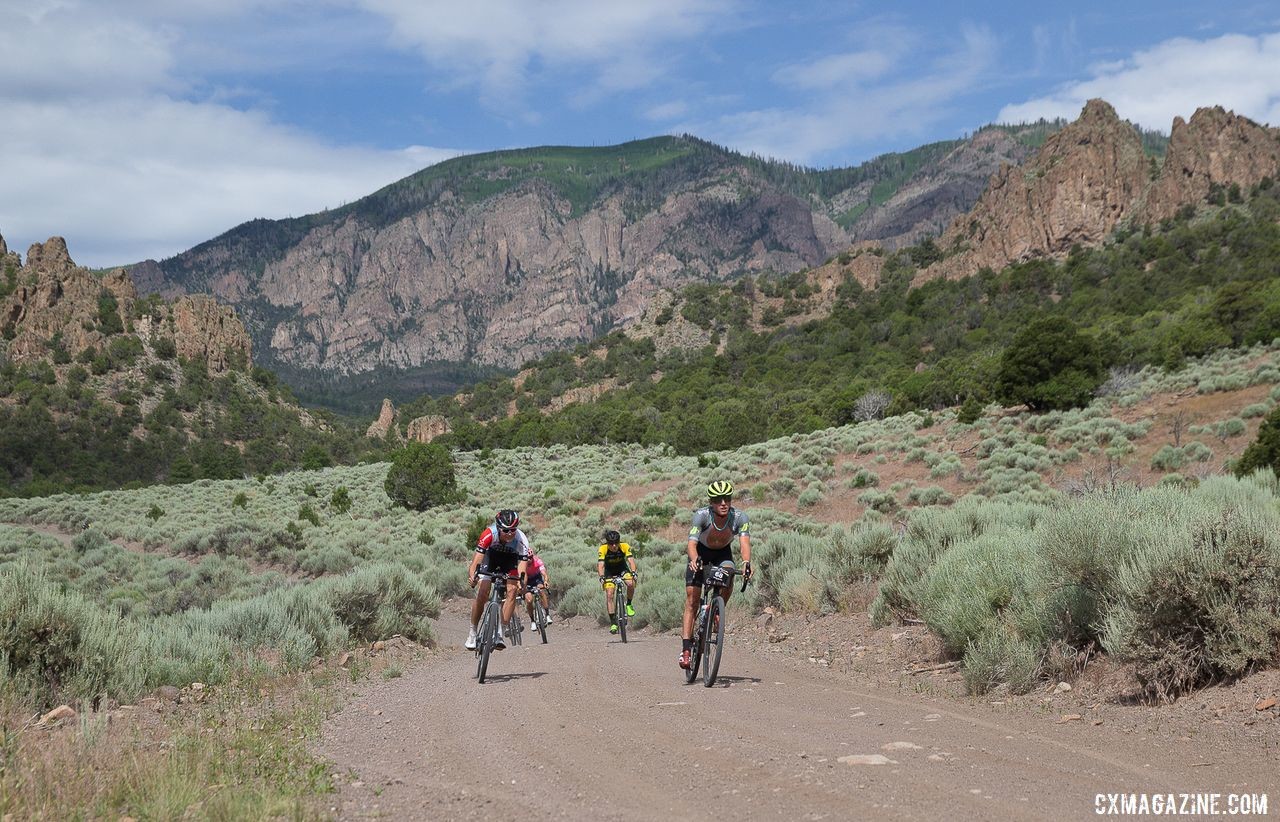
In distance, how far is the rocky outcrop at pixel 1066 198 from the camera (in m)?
107

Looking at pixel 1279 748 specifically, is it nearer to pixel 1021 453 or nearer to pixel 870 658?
pixel 870 658

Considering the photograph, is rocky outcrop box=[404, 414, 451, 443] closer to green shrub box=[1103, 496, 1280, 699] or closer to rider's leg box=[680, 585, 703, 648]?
rider's leg box=[680, 585, 703, 648]

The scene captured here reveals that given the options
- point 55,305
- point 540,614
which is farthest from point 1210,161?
point 55,305

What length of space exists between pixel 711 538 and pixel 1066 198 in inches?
4628

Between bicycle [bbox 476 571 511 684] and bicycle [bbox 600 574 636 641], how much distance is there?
12.8 ft

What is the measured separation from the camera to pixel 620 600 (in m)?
13.4

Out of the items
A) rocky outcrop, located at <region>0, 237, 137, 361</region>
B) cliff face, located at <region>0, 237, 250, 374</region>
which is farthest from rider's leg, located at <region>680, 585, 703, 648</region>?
cliff face, located at <region>0, 237, 250, 374</region>

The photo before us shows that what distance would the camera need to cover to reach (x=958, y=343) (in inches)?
3359

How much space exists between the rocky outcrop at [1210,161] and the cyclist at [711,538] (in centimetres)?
11121

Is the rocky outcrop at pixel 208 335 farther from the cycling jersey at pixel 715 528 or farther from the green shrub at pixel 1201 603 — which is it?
the green shrub at pixel 1201 603

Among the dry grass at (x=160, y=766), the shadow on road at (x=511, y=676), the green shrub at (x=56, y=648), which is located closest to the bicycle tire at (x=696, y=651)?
the shadow on road at (x=511, y=676)

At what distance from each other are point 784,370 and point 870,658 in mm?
87195

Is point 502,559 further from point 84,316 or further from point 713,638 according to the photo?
point 84,316

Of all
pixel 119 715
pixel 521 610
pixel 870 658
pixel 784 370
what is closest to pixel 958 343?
pixel 784 370
